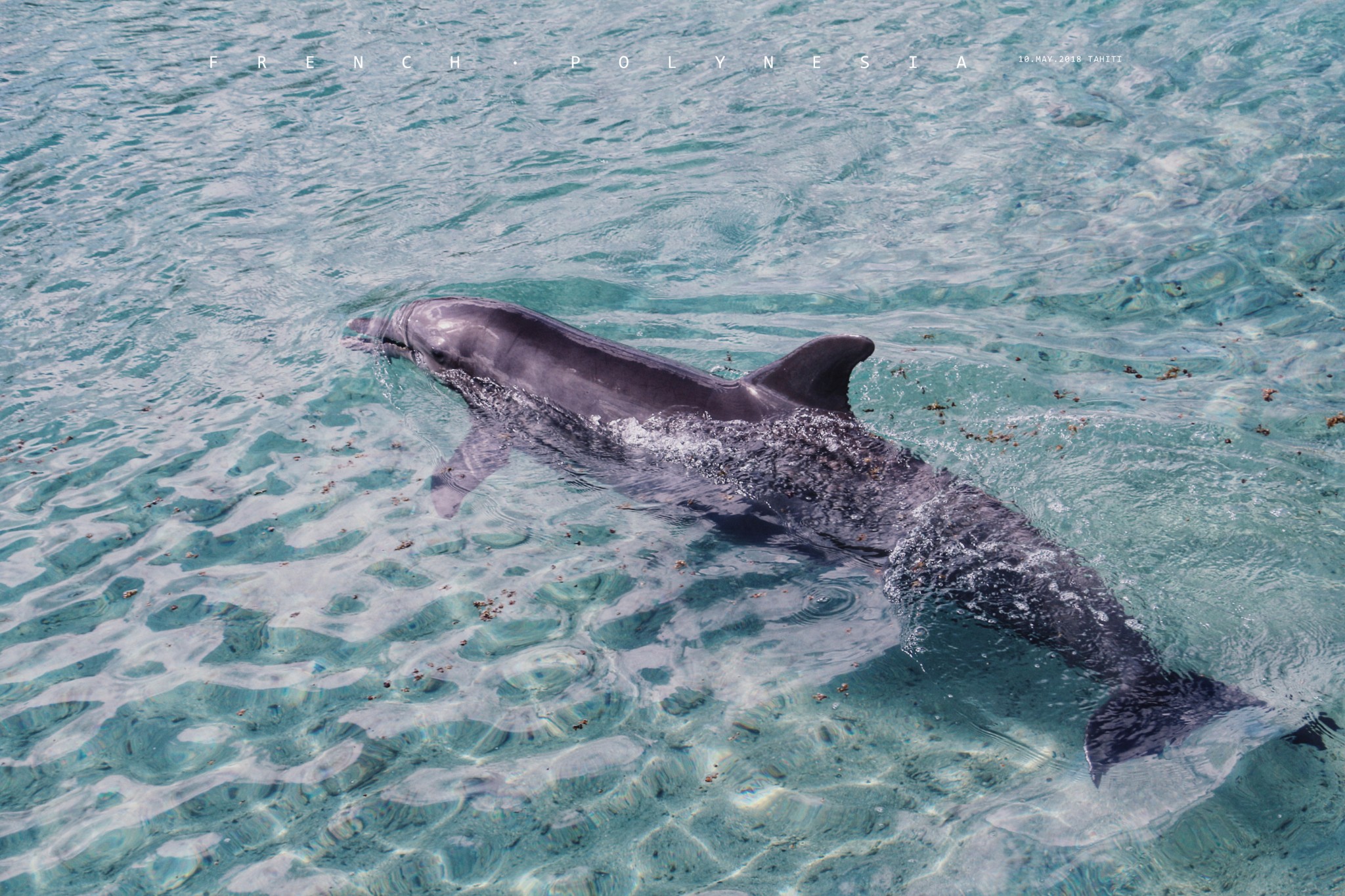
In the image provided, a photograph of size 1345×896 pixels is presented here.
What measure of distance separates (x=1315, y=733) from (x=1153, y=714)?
686 mm

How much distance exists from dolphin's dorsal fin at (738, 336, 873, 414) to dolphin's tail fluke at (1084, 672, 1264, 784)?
98.4 inches

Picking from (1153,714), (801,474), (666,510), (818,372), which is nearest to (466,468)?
(666,510)

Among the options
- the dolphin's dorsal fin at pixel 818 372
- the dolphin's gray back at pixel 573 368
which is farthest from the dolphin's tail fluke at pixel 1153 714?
the dolphin's gray back at pixel 573 368

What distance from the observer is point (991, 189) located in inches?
403

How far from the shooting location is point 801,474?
6184 mm

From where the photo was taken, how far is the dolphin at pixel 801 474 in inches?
195

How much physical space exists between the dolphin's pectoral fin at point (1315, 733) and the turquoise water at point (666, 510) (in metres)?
0.07

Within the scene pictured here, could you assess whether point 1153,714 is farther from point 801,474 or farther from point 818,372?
point 818,372

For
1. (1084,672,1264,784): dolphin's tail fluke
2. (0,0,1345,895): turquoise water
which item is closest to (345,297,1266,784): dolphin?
(1084,672,1264,784): dolphin's tail fluke

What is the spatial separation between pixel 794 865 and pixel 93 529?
511 centimetres

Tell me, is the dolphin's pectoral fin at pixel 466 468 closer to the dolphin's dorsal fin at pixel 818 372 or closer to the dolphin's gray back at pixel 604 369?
the dolphin's gray back at pixel 604 369

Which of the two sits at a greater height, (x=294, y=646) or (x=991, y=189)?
(x=991, y=189)

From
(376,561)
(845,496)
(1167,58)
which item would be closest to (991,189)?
(1167,58)

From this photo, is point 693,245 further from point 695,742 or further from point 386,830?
point 386,830
